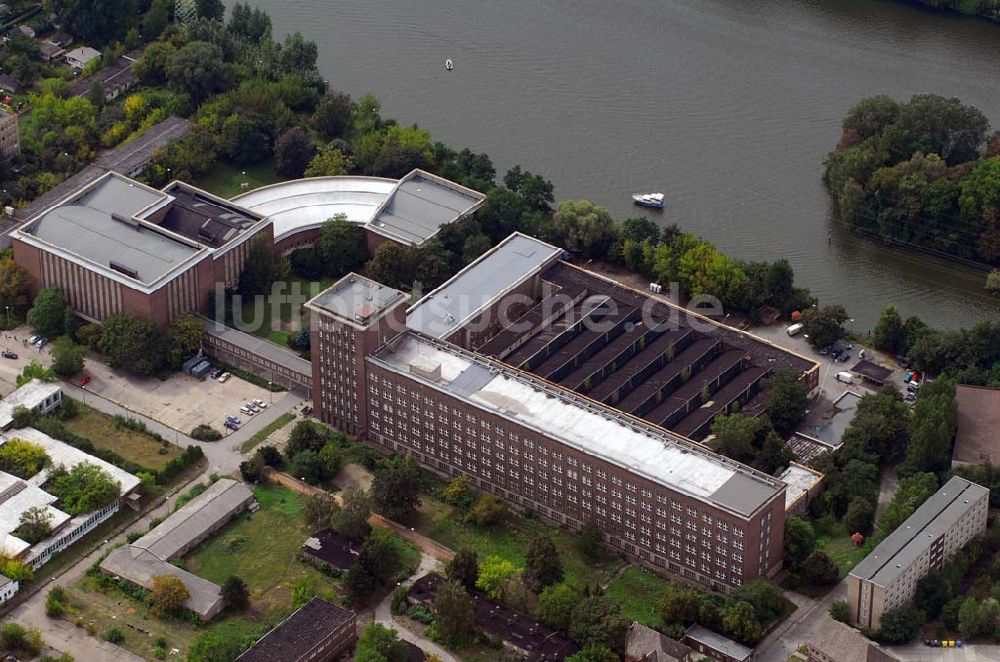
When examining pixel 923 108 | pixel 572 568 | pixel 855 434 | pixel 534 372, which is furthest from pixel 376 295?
pixel 923 108

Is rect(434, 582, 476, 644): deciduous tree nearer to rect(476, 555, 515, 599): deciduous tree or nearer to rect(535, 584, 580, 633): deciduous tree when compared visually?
rect(476, 555, 515, 599): deciduous tree

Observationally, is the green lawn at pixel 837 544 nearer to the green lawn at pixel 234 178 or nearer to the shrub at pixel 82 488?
the shrub at pixel 82 488

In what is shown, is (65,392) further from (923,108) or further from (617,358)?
(923,108)

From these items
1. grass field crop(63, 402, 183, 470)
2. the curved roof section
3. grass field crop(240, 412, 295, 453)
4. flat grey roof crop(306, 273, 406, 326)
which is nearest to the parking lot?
grass field crop(240, 412, 295, 453)

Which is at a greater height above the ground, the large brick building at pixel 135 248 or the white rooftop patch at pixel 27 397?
the large brick building at pixel 135 248

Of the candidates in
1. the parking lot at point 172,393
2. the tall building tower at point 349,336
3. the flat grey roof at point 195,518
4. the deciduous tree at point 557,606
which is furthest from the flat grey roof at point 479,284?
the deciduous tree at point 557,606
